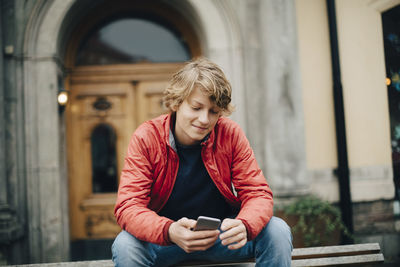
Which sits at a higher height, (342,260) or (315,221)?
(342,260)

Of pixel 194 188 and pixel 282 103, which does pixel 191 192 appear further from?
pixel 282 103

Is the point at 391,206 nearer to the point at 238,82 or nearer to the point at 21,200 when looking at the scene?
the point at 238,82

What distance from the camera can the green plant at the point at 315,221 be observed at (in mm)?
3826

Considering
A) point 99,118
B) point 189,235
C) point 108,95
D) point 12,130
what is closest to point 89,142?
point 99,118

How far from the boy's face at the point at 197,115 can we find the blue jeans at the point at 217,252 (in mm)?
671

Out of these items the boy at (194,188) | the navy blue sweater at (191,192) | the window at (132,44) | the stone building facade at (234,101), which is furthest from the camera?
the window at (132,44)

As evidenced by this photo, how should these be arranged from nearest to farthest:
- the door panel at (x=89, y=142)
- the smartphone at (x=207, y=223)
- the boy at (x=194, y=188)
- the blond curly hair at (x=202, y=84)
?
1. the smartphone at (x=207, y=223)
2. the boy at (x=194, y=188)
3. the blond curly hair at (x=202, y=84)
4. the door panel at (x=89, y=142)

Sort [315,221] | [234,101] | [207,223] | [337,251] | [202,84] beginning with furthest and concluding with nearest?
[234,101] → [315,221] → [337,251] → [202,84] → [207,223]

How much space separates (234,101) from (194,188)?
2.39 meters

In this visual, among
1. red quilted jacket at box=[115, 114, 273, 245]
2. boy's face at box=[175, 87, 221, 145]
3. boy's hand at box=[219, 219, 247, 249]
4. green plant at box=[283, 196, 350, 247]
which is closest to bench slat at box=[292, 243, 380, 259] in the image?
red quilted jacket at box=[115, 114, 273, 245]

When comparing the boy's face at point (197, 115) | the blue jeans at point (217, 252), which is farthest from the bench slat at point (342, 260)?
the boy's face at point (197, 115)

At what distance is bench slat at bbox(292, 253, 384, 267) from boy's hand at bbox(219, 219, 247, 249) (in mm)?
647

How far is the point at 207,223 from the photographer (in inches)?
60.4

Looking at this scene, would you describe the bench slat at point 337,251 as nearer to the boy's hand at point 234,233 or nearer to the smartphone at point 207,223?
the boy's hand at point 234,233
